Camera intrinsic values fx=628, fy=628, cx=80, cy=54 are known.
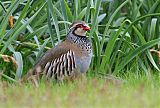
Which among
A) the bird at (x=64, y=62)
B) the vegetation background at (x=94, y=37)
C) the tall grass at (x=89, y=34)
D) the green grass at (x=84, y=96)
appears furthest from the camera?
the tall grass at (x=89, y=34)

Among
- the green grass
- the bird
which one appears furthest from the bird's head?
the green grass

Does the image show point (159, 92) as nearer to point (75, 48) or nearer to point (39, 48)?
point (75, 48)

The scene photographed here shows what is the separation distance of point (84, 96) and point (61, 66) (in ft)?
7.22

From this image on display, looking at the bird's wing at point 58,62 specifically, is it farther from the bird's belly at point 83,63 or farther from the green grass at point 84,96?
the green grass at point 84,96

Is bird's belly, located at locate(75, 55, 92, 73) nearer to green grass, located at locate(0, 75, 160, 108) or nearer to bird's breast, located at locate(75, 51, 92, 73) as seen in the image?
bird's breast, located at locate(75, 51, 92, 73)

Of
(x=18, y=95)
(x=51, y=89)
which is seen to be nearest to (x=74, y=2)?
(x=51, y=89)

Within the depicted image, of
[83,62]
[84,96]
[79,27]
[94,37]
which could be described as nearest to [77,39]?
[79,27]

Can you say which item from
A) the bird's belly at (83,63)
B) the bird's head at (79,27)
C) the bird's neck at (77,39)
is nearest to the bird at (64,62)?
the bird's belly at (83,63)

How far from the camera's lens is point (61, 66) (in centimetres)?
770

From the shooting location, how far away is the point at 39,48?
8.27 metres

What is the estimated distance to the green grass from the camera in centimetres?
511

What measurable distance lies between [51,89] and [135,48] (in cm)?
260

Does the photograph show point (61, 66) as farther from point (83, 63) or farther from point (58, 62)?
point (83, 63)

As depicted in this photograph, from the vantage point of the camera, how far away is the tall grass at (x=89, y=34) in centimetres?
805
